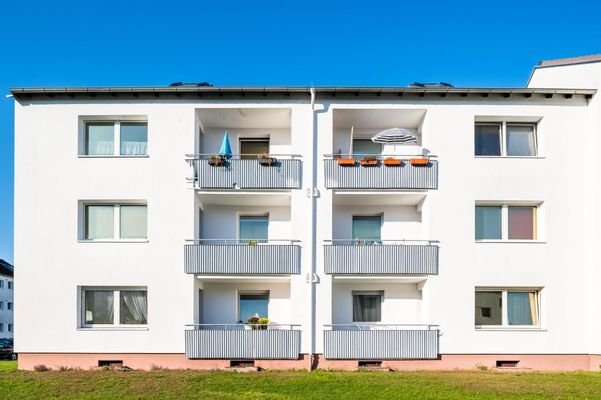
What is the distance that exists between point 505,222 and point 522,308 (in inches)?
114

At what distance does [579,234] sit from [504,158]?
137 inches

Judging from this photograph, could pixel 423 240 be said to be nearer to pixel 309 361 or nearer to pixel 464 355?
pixel 464 355

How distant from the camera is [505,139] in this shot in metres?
19.6

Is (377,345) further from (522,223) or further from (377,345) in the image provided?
(522,223)

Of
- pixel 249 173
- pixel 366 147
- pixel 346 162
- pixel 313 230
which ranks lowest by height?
pixel 313 230

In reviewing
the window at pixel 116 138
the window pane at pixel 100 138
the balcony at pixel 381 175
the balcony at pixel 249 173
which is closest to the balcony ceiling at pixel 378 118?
the balcony at pixel 381 175

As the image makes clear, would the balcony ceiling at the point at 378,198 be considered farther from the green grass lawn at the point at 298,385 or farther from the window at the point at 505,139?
the green grass lawn at the point at 298,385

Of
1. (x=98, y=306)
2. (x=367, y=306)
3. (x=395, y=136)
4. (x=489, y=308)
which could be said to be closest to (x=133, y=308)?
(x=98, y=306)

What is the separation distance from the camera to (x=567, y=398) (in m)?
13.9

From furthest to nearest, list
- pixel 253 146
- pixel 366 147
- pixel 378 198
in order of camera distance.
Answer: pixel 253 146, pixel 366 147, pixel 378 198

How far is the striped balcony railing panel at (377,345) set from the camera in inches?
718

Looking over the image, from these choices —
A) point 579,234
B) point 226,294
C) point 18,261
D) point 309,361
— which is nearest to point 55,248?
point 18,261

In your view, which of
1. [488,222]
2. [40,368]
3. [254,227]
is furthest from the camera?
[254,227]

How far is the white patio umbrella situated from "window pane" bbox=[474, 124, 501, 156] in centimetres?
227
